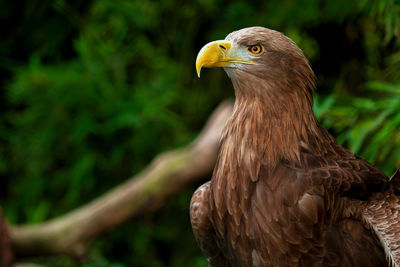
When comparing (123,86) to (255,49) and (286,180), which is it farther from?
(286,180)

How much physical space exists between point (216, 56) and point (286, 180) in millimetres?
481

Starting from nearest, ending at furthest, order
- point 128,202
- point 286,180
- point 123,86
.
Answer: point 286,180 < point 128,202 < point 123,86

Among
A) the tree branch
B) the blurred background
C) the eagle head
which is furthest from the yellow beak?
the blurred background

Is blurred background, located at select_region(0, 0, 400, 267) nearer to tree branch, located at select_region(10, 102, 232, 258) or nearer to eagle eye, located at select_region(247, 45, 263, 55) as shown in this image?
tree branch, located at select_region(10, 102, 232, 258)

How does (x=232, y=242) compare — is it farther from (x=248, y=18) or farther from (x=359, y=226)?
(x=248, y=18)

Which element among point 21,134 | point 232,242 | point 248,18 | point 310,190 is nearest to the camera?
point 310,190

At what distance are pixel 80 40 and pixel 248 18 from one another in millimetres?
1441

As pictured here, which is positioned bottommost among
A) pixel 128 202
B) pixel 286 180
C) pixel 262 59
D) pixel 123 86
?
pixel 286 180

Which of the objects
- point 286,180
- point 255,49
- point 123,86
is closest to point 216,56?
point 255,49

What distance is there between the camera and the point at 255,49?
200 centimetres

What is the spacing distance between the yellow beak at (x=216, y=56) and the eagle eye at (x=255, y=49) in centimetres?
4

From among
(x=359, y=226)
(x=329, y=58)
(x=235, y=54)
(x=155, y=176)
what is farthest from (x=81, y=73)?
(x=359, y=226)

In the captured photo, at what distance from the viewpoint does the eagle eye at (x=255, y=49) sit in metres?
2.00

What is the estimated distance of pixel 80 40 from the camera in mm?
5043
